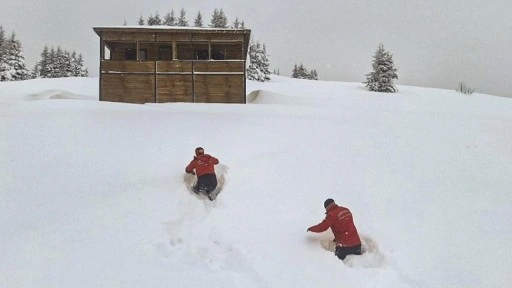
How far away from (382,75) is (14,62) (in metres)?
43.9

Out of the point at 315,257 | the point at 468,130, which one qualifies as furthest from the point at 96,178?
the point at 468,130

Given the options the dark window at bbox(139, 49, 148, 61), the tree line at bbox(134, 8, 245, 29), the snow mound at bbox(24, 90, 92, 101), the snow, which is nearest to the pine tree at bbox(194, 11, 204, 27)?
the tree line at bbox(134, 8, 245, 29)

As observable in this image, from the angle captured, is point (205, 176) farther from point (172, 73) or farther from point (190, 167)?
point (172, 73)

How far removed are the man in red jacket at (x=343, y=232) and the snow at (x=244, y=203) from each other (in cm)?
18

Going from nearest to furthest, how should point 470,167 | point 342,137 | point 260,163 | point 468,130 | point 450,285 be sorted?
point 450,285 → point 260,163 → point 470,167 → point 342,137 → point 468,130

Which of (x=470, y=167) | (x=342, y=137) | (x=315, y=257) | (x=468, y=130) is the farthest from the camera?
(x=468, y=130)

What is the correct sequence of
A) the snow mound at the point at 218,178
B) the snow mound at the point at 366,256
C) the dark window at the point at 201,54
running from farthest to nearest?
the dark window at the point at 201,54, the snow mound at the point at 218,178, the snow mound at the point at 366,256

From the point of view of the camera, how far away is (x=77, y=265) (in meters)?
6.30

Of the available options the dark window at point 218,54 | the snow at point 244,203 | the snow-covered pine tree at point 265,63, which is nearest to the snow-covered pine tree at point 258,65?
the snow-covered pine tree at point 265,63

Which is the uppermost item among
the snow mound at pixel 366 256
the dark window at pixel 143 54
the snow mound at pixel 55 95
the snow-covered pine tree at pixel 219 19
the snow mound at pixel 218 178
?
the snow-covered pine tree at pixel 219 19

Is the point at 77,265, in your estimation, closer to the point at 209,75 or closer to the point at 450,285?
the point at 450,285

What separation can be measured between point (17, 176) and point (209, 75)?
14.3 m

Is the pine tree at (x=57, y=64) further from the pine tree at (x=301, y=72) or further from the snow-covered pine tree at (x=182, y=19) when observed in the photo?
the pine tree at (x=301, y=72)

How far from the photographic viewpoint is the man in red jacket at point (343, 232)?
277 inches
